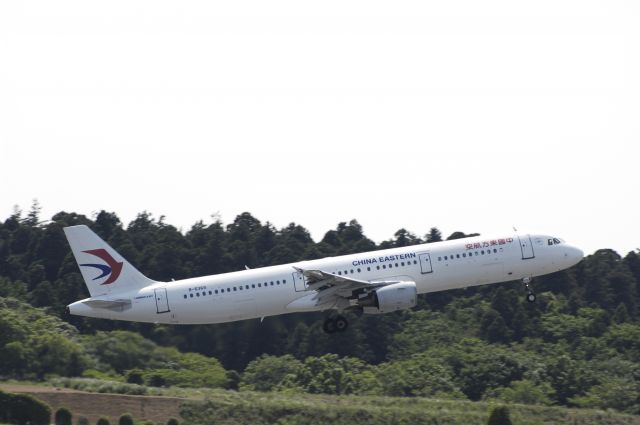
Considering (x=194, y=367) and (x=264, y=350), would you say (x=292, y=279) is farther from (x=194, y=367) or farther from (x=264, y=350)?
(x=264, y=350)

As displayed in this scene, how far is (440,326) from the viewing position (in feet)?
328

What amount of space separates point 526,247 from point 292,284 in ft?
40.9

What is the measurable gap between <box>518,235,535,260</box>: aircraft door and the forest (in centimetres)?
1565

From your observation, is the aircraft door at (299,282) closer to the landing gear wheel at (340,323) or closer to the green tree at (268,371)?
the landing gear wheel at (340,323)

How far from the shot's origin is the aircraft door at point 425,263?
56.3m

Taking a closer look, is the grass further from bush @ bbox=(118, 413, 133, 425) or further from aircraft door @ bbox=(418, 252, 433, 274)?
aircraft door @ bbox=(418, 252, 433, 274)

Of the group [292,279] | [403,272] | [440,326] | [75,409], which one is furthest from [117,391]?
[440,326]

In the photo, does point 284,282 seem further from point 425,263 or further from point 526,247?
point 526,247

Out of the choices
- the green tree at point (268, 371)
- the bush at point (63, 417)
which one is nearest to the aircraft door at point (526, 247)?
the bush at point (63, 417)

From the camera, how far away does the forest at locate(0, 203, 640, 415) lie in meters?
66.4

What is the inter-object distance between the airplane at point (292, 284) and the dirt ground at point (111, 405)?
4.89 m

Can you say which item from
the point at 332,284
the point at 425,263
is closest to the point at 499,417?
the point at 425,263

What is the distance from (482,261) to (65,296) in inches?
2236

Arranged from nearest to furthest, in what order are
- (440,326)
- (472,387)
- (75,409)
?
(75,409) → (472,387) → (440,326)
